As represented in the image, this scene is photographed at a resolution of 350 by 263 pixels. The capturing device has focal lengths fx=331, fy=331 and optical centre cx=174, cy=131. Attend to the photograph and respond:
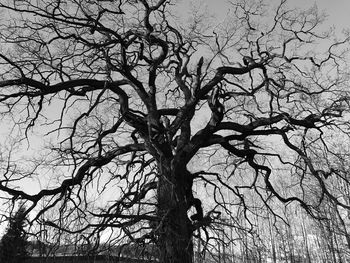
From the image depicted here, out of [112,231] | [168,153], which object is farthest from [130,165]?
[112,231]

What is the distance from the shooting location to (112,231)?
16.6 feet

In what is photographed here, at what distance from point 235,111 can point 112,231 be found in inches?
173

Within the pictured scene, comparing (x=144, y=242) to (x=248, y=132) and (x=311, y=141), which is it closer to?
(x=248, y=132)

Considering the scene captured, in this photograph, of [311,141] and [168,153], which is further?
[311,141]

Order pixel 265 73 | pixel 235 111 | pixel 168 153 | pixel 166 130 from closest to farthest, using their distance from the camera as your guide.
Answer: pixel 166 130
pixel 168 153
pixel 265 73
pixel 235 111

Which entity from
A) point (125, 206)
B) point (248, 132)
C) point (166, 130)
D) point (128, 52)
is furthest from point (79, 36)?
point (248, 132)

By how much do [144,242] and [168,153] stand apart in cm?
192

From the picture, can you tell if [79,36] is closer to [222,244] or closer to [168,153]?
[168,153]

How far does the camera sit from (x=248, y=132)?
23.7 ft

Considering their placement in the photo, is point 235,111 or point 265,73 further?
point 235,111

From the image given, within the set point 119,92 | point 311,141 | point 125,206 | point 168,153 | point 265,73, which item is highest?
point 265,73

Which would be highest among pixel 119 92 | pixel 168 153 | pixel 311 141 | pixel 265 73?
pixel 265 73

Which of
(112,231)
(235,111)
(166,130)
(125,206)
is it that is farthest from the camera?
(235,111)

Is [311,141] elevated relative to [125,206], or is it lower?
elevated
